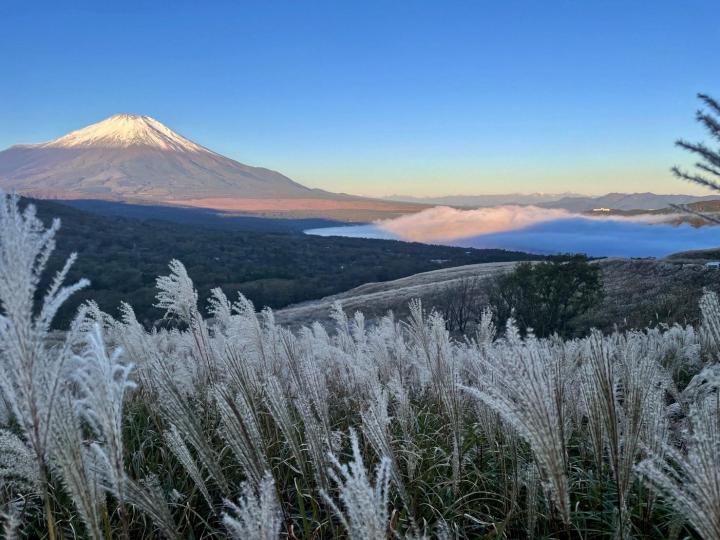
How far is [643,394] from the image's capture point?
5.59 feet

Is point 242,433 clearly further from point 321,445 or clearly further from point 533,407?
point 533,407

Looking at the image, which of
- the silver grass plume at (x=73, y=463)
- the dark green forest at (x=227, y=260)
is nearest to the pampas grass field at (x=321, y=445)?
the silver grass plume at (x=73, y=463)

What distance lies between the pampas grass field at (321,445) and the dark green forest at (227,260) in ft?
111

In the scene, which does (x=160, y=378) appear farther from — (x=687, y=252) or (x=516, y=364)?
(x=687, y=252)

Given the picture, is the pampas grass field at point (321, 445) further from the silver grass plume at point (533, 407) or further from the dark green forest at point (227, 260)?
the dark green forest at point (227, 260)

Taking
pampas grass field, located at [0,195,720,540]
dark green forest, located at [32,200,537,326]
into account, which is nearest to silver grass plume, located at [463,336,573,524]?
pampas grass field, located at [0,195,720,540]

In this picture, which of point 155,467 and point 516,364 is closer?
point 516,364

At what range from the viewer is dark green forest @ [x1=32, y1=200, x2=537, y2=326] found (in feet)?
157

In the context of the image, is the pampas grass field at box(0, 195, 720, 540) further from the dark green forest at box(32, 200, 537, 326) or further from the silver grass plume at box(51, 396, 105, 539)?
the dark green forest at box(32, 200, 537, 326)

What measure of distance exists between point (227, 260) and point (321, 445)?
7304 centimetres

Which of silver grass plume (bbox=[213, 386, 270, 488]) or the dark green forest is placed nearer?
silver grass plume (bbox=[213, 386, 270, 488])

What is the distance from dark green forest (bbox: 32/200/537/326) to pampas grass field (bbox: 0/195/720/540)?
33899 millimetres

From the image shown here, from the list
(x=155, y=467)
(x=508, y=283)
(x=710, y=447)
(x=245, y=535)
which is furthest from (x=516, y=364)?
(x=508, y=283)

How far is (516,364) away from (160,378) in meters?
1.44
